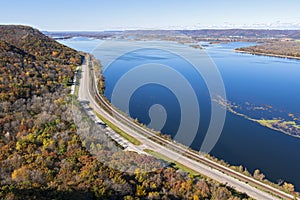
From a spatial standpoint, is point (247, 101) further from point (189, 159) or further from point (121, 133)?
point (121, 133)

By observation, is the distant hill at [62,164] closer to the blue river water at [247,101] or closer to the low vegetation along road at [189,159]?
the low vegetation along road at [189,159]

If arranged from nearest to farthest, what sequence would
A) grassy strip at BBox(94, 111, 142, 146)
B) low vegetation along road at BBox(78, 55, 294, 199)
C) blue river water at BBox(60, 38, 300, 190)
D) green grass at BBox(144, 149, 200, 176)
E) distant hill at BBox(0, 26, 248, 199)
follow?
1. distant hill at BBox(0, 26, 248, 199)
2. low vegetation along road at BBox(78, 55, 294, 199)
3. green grass at BBox(144, 149, 200, 176)
4. grassy strip at BBox(94, 111, 142, 146)
5. blue river water at BBox(60, 38, 300, 190)

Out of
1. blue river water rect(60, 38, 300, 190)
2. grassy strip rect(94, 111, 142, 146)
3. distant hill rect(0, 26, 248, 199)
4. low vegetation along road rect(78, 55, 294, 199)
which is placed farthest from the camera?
blue river water rect(60, 38, 300, 190)

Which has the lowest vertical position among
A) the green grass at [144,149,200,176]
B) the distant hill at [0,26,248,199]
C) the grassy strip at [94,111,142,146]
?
the green grass at [144,149,200,176]

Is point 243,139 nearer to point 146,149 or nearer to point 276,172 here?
point 276,172

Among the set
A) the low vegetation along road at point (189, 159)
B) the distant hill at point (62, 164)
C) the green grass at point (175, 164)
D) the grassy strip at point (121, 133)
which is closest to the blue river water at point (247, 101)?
the low vegetation along road at point (189, 159)

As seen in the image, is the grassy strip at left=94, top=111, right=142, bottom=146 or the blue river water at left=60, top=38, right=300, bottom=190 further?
the blue river water at left=60, top=38, right=300, bottom=190

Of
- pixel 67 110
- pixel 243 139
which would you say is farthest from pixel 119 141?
pixel 243 139

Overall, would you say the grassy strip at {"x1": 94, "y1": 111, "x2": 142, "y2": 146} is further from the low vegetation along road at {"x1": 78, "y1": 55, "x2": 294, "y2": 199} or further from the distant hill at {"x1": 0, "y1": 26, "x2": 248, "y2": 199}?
the distant hill at {"x1": 0, "y1": 26, "x2": 248, "y2": 199}

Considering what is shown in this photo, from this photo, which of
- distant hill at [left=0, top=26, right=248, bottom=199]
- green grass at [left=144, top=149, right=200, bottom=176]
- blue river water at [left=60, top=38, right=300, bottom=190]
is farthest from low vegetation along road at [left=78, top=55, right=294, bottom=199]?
blue river water at [left=60, top=38, right=300, bottom=190]
